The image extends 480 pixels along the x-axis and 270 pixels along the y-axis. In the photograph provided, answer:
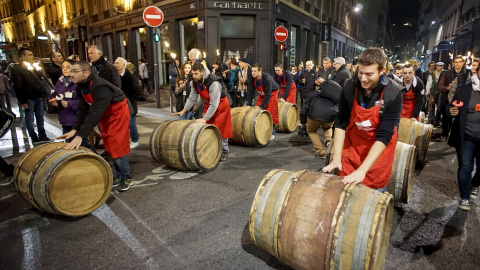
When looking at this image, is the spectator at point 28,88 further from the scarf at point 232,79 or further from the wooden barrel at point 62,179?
the scarf at point 232,79

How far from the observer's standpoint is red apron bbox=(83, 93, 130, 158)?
4082 millimetres

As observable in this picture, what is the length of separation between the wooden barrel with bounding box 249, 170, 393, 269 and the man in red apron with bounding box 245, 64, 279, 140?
439 centimetres

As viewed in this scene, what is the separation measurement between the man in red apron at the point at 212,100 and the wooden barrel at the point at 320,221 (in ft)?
9.64

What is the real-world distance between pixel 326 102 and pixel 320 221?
3.67 metres

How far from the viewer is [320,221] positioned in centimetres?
210

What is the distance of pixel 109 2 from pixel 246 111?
2051 cm

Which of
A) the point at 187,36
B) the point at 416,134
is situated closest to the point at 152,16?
the point at 187,36

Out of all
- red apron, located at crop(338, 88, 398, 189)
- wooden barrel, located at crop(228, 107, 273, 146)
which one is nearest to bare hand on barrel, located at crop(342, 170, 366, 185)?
red apron, located at crop(338, 88, 398, 189)

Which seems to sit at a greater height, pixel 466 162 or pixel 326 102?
pixel 326 102

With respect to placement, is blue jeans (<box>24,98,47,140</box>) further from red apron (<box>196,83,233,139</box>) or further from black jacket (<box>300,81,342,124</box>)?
black jacket (<box>300,81,342,124</box>)

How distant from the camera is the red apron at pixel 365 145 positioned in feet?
8.24

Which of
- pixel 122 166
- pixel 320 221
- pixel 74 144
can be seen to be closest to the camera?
pixel 320 221

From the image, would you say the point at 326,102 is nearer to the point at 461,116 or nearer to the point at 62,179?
the point at 461,116

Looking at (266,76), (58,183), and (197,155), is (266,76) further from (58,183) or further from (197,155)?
(58,183)
